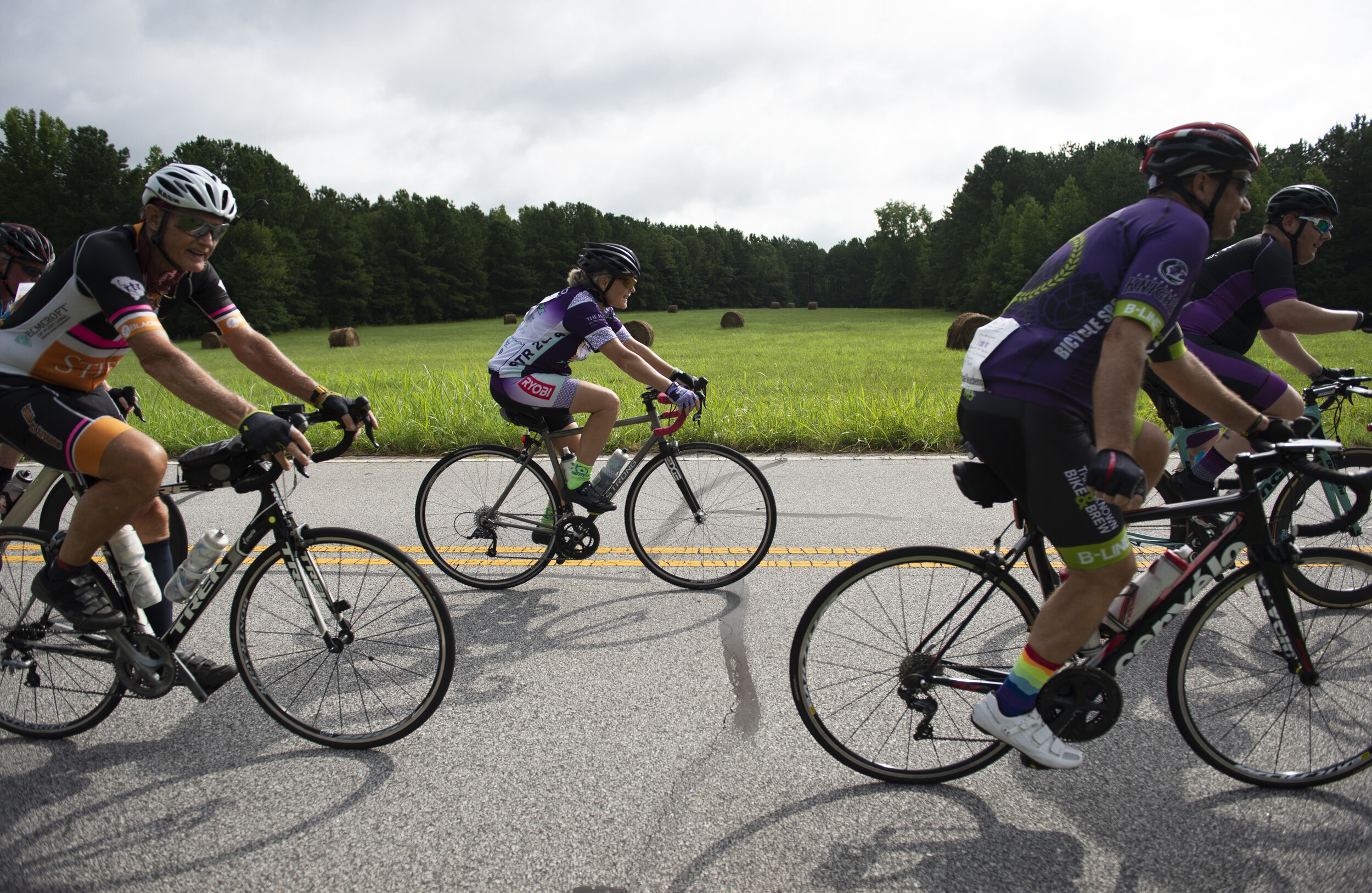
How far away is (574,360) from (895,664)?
8.64ft

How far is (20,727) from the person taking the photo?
2982 mm

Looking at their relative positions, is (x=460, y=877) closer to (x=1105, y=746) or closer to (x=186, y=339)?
(x=1105, y=746)

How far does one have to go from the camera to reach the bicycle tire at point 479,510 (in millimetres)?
4676

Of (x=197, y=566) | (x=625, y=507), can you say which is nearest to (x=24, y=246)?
(x=197, y=566)

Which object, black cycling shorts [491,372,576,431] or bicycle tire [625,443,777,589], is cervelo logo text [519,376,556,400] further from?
bicycle tire [625,443,777,589]

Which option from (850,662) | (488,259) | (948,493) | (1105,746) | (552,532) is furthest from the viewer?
(488,259)

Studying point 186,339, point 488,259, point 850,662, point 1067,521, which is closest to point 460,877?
point 850,662

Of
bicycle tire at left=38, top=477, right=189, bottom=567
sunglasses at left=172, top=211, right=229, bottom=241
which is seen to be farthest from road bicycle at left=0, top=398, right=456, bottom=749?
sunglasses at left=172, top=211, right=229, bottom=241

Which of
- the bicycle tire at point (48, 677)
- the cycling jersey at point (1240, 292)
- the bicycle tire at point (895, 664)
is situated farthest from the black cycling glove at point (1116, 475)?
the bicycle tire at point (48, 677)

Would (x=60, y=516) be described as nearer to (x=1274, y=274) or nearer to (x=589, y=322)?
(x=589, y=322)

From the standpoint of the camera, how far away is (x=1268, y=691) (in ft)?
8.66

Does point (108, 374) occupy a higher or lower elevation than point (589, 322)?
lower

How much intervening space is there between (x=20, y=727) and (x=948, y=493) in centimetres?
607

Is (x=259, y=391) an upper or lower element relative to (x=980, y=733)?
upper
